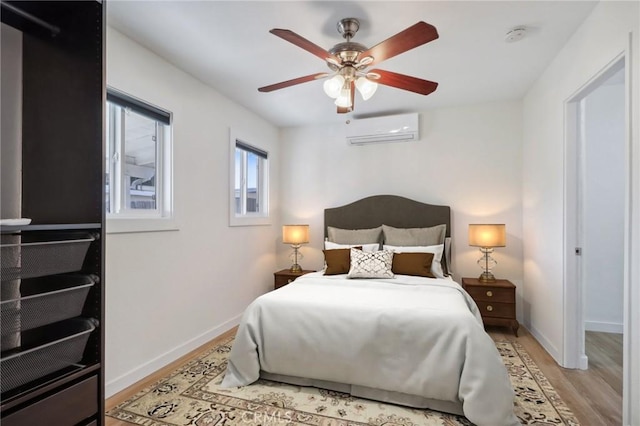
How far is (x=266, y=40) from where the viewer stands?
239 centimetres

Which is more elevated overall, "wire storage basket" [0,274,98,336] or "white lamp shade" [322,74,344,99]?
"white lamp shade" [322,74,344,99]

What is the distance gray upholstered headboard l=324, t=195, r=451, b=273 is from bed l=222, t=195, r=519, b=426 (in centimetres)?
134

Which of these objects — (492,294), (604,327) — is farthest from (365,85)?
(604,327)

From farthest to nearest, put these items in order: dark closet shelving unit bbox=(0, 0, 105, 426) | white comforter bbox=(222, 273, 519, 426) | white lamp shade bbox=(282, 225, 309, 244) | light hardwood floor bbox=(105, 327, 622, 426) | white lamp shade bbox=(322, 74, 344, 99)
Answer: white lamp shade bbox=(282, 225, 309, 244), white lamp shade bbox=(322, 74, 344, 99), light hardwood floor bbox=(105, 327, 622, 426), white comforter bbox=(222, 273, 519, 426), dark closet shelving unit bbox=(0, 0, 105, 426)

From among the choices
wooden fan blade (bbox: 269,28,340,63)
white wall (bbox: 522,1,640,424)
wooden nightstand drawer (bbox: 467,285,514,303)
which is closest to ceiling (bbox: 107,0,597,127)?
white wall (bbox: 522,1,640,424)

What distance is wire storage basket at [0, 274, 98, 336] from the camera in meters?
1.25

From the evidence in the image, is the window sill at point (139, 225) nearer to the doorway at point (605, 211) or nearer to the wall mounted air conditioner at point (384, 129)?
the wall mounted air conditioner at point (384, 129)

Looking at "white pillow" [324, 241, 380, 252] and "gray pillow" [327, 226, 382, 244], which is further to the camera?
"gray pillow" [327, 226, 382, 244]

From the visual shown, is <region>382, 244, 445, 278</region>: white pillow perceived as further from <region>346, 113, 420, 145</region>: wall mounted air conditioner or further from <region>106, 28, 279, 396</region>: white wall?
<region>106, 28, 279, 396</region>: white wall

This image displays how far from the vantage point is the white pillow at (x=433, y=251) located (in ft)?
11.0

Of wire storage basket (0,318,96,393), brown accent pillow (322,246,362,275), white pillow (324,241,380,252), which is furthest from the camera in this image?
white pillow (324,241,380,252)

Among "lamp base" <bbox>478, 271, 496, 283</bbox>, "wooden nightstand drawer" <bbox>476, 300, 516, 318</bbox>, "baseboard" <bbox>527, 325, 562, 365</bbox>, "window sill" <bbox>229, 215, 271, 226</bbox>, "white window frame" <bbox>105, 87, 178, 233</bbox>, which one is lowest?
"baseboard" <bbox>527, 325, 562, 365</bbox>

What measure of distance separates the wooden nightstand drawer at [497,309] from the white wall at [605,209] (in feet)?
2.94

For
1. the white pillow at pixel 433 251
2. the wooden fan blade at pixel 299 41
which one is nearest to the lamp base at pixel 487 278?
the white pillow at pixel 433 251
